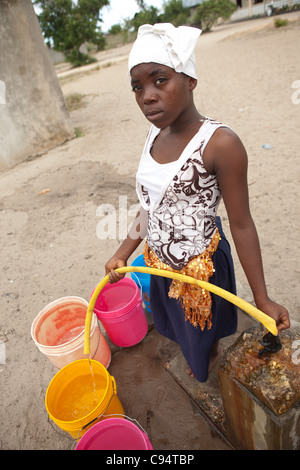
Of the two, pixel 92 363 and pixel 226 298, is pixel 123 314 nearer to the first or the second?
pixel 92 363

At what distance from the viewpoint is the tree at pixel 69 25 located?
21.6m

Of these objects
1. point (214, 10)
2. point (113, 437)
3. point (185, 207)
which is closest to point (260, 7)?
point (214, 10)

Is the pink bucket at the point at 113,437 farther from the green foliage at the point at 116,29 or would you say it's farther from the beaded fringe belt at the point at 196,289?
the green foliage at the point at 116,29

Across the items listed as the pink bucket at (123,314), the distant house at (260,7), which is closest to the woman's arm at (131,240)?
the pink bucket at (123,314)

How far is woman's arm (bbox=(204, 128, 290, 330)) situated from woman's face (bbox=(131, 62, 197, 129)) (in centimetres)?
18

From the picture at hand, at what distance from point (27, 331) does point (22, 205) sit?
2.50 m

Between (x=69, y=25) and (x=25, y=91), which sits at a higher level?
(x=69, y=25)

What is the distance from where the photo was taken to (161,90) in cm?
100

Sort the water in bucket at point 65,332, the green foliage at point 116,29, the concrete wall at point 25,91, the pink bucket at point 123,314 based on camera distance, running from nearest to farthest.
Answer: the water in bucket at point 65,332, the pink bucket at point 123,314, the concrete wall at point 25,91, the green foliage at point 116,29

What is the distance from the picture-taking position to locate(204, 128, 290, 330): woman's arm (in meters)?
0.99

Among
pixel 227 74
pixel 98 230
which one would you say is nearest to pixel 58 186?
pixel 98 230

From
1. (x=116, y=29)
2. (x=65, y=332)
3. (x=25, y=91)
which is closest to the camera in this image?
(x=65, y=332)

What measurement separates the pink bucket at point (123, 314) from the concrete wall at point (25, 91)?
4.77 meters

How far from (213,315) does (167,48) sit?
1145mm
